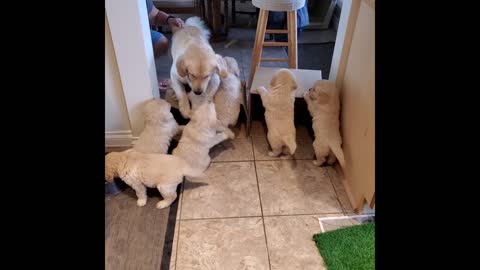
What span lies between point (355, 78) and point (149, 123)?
111 centimetres

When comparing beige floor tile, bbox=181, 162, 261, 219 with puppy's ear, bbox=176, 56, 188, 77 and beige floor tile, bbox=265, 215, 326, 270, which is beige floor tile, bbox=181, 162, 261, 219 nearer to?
beige floor tile, bbox=265, 215, 326, 270

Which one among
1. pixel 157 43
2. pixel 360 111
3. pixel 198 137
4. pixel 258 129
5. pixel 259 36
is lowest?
pixel 258 129

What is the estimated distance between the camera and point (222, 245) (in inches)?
62.5

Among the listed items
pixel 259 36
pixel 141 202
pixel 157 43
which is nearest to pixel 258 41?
pixel 259 36

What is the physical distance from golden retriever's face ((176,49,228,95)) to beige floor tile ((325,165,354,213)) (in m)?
0.87

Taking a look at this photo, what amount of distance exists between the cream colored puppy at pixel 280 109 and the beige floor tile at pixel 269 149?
88 millimetres

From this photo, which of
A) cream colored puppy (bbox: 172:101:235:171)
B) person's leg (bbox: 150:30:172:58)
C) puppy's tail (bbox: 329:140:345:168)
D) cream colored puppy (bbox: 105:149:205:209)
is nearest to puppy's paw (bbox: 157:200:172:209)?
cream colored puppy (bbox: 105:149:205:209)

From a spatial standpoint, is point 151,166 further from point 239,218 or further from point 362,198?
point 362,198

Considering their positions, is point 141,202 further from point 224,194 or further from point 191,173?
point 224,194

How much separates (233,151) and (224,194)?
0.38 meters

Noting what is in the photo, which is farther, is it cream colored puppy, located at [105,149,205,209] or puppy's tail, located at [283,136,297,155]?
puppy's tail, located at [283,136,297,155]

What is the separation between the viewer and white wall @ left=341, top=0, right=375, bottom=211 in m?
1.60

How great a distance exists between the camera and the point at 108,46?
5.84 feet
